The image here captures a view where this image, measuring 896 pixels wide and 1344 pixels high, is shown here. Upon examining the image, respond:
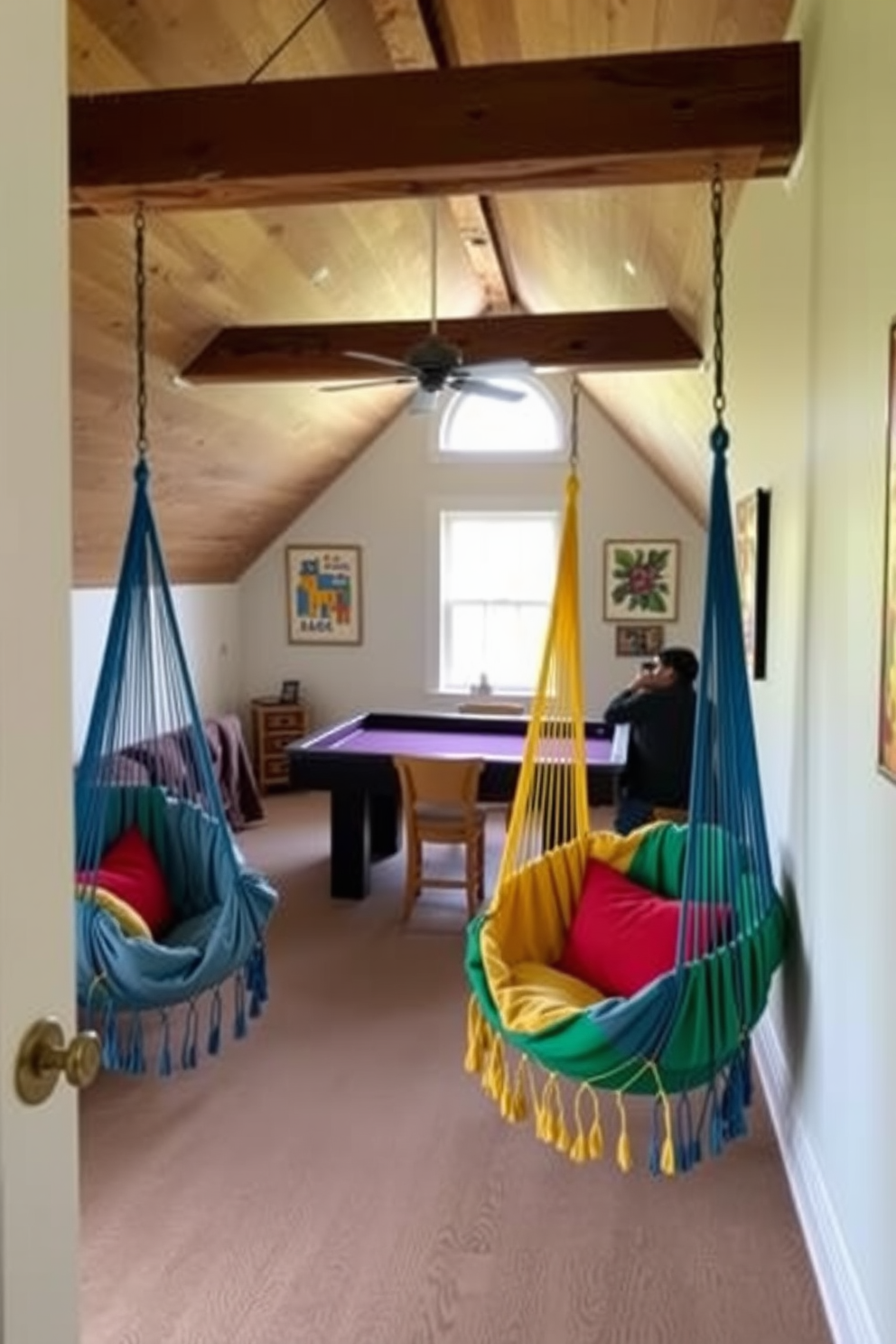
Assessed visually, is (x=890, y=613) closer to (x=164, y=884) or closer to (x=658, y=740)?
(x=164, y=884)

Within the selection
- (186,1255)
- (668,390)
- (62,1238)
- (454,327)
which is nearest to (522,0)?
(454,327)

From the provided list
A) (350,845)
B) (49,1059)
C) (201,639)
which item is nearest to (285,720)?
(201,639)

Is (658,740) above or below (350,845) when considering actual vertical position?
above

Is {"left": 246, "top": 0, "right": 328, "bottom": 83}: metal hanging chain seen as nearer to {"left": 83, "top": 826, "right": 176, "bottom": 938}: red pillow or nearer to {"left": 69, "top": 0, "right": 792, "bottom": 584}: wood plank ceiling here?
{"left": 69, "top": 0, "right": 792, "bottom": 584}: wood plank ceiling

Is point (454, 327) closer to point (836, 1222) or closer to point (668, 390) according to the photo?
point (668, 390)

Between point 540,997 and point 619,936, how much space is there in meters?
0.46

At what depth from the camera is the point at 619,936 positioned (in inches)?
117

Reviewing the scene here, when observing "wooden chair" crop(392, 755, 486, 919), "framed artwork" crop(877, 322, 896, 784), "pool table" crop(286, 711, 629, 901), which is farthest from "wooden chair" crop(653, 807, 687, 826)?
"framed artwork" crop(877, 322, 896, 784)

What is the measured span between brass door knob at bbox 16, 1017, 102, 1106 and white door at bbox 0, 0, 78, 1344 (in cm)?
1

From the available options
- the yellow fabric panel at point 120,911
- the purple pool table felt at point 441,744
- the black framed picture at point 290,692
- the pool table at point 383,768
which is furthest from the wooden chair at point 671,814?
the black framed picture at point 290,692

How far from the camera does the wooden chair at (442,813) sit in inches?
183

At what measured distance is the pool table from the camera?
4777 mm

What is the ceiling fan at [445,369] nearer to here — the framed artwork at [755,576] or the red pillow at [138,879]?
the framed artwork at [755,576]

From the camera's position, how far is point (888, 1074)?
71.3 inches
